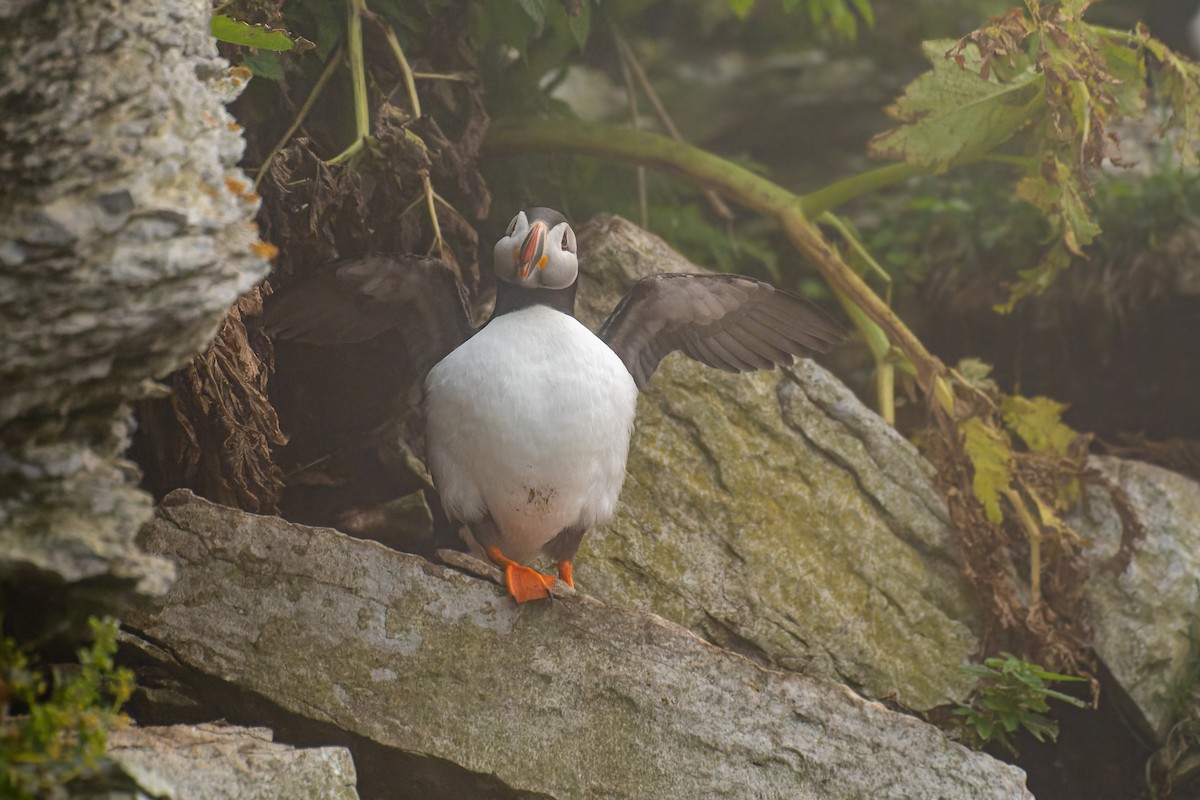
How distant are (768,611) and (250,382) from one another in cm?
200

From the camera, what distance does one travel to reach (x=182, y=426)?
3566 mm

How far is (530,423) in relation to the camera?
326cm

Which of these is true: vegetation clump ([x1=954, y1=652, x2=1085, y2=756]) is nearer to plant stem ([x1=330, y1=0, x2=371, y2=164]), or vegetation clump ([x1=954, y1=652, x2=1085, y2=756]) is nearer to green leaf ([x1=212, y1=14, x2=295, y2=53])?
plant stem ([x1=330, y1=0, x2=371, y2=164])

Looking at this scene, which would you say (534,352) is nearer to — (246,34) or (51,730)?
(246,34)

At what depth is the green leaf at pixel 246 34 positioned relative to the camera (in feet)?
10.1

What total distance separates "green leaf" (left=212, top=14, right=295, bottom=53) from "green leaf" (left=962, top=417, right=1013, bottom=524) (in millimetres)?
2914

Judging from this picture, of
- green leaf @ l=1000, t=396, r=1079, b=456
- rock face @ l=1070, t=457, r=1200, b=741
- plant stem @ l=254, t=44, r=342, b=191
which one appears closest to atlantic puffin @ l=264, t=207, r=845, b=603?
plant stem @ l=254, t=44, r=342, b=191

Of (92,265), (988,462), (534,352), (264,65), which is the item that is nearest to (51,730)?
(92,265)

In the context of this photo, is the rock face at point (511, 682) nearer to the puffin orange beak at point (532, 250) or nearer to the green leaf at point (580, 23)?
the puffin orange beak at point (532, 250)

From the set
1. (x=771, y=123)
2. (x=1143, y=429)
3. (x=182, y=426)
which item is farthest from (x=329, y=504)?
(x=771, y=123)

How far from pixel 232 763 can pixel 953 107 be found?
3.34m

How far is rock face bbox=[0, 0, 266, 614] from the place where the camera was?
79.4 inches

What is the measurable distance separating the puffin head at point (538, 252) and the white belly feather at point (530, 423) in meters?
0.11

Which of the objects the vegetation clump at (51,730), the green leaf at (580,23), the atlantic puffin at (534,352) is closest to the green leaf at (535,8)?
the green leaf at (580,23)
